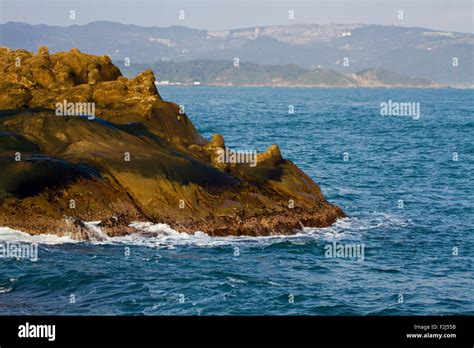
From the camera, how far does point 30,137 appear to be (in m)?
38.5

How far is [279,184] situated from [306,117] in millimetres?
97655

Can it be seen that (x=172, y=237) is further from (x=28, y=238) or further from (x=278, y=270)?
(x=28, y=238)
